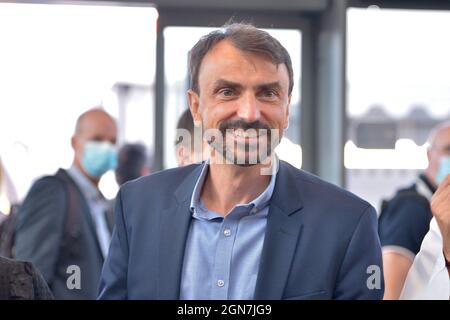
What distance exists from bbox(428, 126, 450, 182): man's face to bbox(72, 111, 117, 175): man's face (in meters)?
1.15

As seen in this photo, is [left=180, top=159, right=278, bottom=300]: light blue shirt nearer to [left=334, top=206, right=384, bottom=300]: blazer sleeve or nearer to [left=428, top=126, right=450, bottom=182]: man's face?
[left=334, top=206, right=384, bottom=300]: blazer sleeve

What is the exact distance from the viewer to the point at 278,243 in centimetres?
178

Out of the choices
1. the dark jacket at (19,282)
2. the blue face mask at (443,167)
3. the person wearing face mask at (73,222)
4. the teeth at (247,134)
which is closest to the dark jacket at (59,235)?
the person wearing face mask at (73,222)

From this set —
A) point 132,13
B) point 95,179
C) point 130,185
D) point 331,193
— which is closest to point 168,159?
point 95,179

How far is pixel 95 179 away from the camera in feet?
8.68

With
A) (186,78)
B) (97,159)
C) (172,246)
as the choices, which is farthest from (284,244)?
(97,159)

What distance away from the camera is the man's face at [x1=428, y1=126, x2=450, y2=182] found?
2707 millimetres

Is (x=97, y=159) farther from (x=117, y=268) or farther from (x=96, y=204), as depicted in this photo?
(x=117, y=268)

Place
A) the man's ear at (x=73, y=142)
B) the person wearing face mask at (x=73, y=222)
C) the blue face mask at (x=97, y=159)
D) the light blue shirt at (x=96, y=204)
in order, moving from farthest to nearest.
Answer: the man's ear at (x=73, y=142)
the blue face mask at (x=97, y=159)
the light blue shirt at (x=96, y=204)
the person wearing face mask at (x=73, y=222)

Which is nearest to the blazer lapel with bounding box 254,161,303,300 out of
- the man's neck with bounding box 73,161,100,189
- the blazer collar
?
the blazer collar

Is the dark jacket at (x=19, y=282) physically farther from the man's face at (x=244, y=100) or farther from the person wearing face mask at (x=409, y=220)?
the person wearing face mask at (x=409, y=220)

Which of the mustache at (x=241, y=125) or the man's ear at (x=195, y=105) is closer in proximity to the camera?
the mustache at (x=241, y=125)

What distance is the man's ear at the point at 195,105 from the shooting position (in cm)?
194
